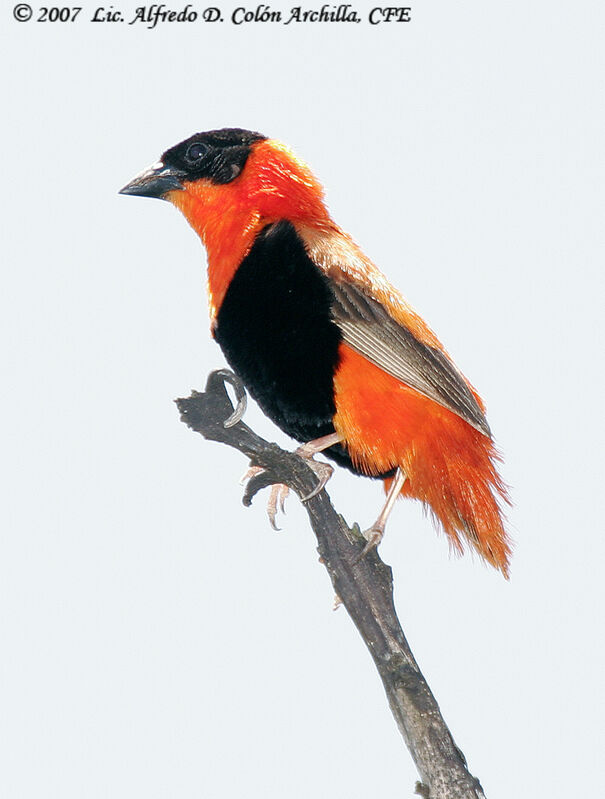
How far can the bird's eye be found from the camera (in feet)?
17.8

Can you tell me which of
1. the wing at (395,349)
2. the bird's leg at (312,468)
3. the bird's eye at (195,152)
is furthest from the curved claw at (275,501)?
the bird's eye at (195,152)

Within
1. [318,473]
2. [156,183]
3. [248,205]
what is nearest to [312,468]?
[318,473]

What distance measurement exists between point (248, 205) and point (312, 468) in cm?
156

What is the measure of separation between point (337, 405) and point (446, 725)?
1.70 metres

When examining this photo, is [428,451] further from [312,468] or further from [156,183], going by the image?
[156,183]

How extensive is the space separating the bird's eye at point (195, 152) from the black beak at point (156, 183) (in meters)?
0.10

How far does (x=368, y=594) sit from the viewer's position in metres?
4.72

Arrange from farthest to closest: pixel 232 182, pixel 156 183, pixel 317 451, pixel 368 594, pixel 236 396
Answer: pixel 156 183 < pixel 232 182 < pixel 317 451 < pixel 368 594 < pixel 236 396

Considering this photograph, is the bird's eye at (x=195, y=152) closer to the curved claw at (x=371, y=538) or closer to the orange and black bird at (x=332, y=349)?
the orange and black bird at (x=332, y=349)

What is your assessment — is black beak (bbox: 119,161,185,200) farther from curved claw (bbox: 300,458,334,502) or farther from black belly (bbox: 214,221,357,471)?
curved claw (bbox: 300,458,334,502)

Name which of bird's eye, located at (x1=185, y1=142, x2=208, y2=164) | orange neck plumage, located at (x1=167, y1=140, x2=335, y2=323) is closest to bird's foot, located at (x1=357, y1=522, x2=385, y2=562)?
orange neck plumage, located at (x1=167, y1=140, x2=335, y2=323)

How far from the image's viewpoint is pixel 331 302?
4.85 m

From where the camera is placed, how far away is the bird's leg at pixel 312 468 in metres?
4.71

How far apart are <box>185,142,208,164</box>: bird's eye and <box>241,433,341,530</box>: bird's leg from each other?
6.02 ft
